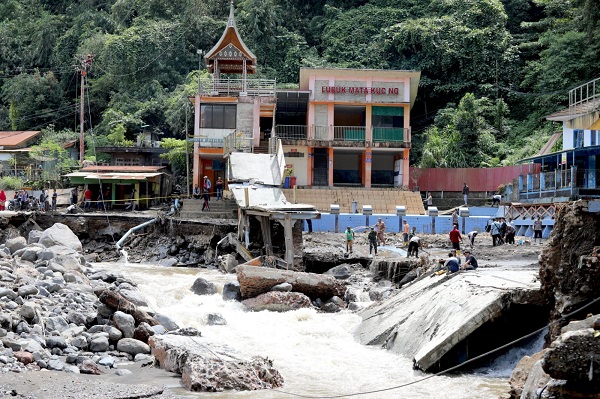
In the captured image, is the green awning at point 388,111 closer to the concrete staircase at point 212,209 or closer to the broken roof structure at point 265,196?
the broken roof structure at point 265,196

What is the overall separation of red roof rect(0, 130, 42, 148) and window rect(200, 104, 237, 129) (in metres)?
17.5

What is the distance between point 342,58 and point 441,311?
43.9 meters

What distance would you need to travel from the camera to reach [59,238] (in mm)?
29250

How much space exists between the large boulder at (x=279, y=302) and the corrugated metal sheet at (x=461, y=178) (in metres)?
24.8

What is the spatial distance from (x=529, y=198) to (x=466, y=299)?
21643 millimetres

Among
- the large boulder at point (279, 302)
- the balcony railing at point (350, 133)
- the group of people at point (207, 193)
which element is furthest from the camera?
the balcony railing at point (350, 133)

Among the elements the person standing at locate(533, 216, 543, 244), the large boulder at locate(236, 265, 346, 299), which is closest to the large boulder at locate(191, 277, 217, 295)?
the large boulder at locate(236, 265, 346, 299)

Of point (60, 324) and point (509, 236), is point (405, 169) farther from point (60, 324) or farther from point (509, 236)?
point (60, 324)

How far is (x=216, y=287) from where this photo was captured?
24.5 metres

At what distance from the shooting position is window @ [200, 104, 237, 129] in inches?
1750

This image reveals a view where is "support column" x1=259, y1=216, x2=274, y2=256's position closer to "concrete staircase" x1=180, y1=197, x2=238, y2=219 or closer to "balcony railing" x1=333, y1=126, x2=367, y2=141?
"concrete staircase" x1=180, y1=197, x2=238, y2=219

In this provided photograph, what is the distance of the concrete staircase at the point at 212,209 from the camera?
1458 inches

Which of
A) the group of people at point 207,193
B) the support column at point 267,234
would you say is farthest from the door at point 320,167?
the support column at point 267,234

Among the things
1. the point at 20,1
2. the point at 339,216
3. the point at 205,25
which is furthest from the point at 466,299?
the point at 20,1
